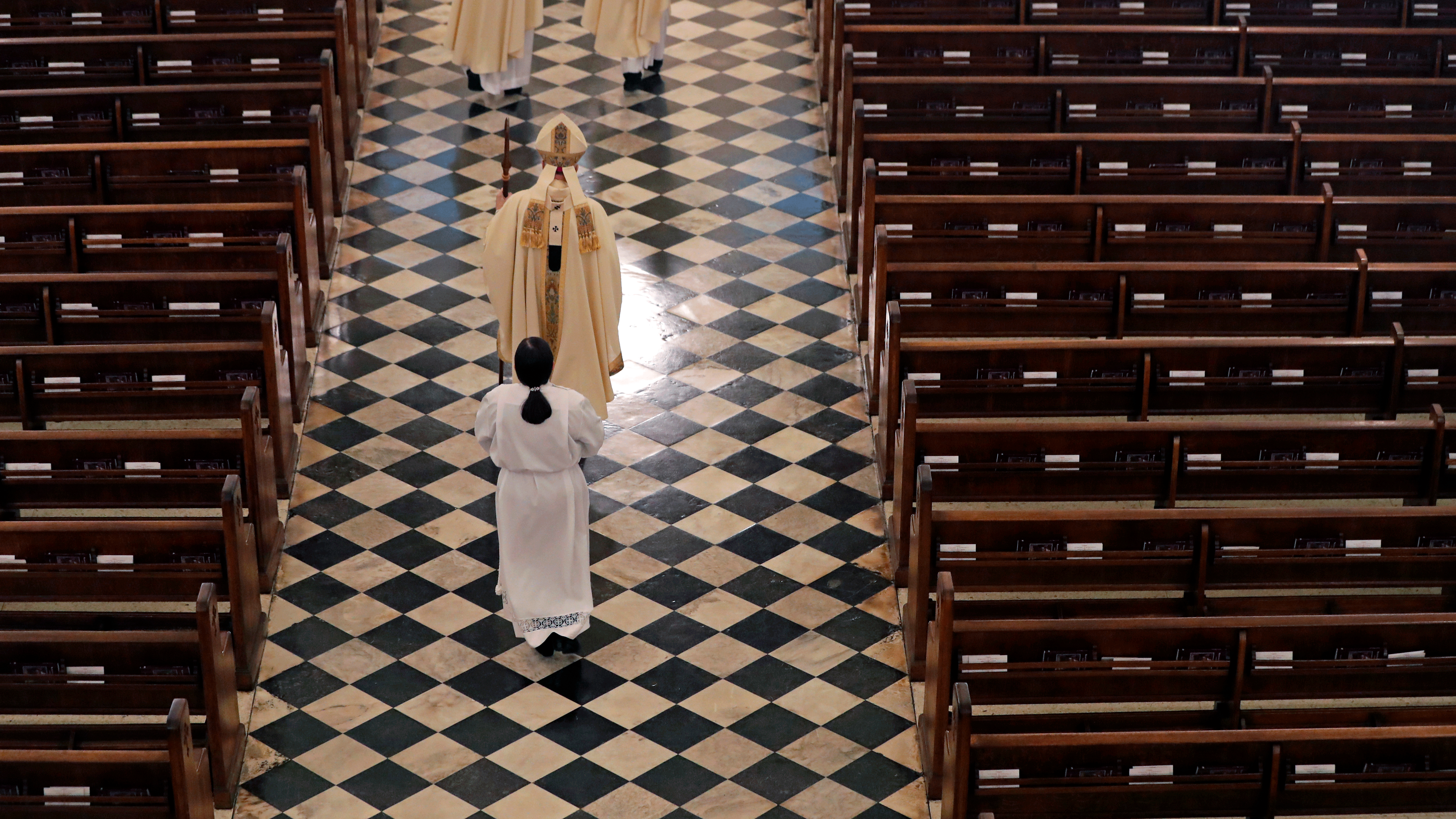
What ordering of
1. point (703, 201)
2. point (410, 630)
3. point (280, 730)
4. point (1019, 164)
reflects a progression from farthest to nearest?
point (703, 201) < point (1019, 164) < point (410, 630) < point (280, 730)

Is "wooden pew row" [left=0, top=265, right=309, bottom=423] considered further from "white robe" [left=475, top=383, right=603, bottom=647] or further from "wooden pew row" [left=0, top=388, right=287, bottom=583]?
"white robe" [left=475, top=383, right=603, bottom=647]

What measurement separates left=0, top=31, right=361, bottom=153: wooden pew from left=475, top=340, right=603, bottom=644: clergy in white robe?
404 centimetres

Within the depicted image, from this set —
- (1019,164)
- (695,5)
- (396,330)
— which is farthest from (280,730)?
(695,5)

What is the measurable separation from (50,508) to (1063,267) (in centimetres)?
449

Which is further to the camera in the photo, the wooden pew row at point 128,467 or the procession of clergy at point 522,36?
the procession of clergy at point 522,36

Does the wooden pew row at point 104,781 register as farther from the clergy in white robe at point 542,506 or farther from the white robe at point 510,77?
the white robe at point 510,77

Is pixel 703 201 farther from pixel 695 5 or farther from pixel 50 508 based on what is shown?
pixel 50 508

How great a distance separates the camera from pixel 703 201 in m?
10.5

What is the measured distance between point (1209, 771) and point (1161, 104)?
16.4ft

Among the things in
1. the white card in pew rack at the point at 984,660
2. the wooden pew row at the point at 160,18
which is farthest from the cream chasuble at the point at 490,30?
the white card in pew rack at the point at 984,660

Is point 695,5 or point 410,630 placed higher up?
point 695,5

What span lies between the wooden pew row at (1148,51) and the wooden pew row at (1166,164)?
114cm

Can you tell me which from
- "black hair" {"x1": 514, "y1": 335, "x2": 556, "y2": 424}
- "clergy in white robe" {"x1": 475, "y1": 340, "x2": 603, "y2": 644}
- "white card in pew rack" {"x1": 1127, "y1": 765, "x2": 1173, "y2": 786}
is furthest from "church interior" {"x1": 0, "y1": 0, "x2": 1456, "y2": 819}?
"black hair" {"x1": 514, "y1": 335, "x2": 556, "y2": 424}

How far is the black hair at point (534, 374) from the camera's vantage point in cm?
654
